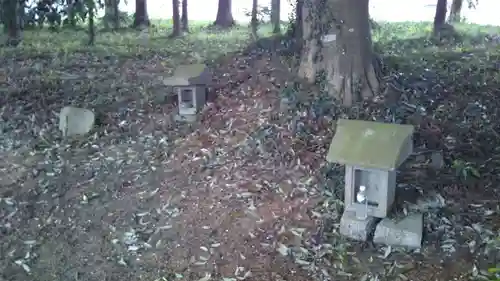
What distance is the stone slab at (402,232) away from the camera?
3309 mm

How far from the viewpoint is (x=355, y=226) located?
3.42 metres

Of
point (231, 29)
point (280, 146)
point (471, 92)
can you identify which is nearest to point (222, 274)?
point (280, 146)

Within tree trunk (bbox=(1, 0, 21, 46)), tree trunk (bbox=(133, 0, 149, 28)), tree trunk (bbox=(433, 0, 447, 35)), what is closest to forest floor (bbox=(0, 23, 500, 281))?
tree trunk (bbox=(433, 0, 447, 35))

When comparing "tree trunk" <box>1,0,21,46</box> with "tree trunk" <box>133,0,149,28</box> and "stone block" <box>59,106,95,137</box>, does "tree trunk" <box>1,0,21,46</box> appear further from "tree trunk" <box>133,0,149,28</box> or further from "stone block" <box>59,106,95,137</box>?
"stone block" <box>59,106,95,137</box>

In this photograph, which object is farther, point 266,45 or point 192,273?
point 266,45

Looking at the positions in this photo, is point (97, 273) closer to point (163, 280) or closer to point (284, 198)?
point (163, 280)

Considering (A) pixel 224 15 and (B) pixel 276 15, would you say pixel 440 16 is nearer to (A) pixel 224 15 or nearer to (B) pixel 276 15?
(B) pixel 276 15

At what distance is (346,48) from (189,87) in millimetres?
1521

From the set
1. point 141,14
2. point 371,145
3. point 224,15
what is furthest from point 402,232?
point 224,15

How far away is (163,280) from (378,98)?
8.52 feet

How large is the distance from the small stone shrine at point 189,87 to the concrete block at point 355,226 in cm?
219

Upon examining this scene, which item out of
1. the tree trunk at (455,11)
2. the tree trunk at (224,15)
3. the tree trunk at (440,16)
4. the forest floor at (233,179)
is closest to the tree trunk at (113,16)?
the tree trunk at (224,15)

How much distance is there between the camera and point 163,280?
11.0ft

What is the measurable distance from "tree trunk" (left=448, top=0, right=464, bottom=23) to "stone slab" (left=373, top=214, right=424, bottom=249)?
8012mm
